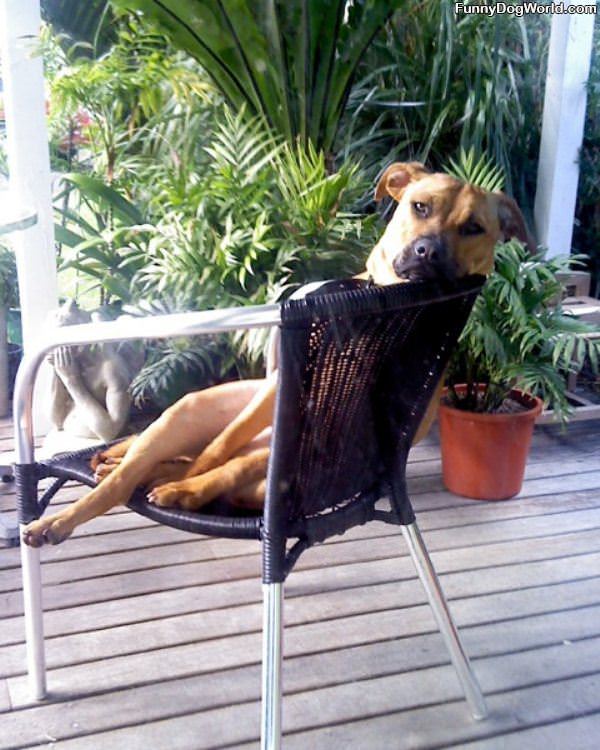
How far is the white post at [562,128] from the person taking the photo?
3.13 meters

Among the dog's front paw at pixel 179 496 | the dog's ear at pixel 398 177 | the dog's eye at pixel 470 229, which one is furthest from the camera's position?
the dog's ear at pixel 398 177

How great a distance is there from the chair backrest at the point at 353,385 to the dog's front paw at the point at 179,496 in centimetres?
18

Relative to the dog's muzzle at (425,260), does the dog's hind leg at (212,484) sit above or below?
below

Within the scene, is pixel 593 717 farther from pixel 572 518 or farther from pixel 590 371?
pixel 590 371

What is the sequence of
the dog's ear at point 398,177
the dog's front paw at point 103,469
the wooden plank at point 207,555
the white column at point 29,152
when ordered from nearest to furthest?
the dog's front paw at point 103,469, the dog's ear at point 398,177, the wooden plank at point 207,555, the white column at point 29,152

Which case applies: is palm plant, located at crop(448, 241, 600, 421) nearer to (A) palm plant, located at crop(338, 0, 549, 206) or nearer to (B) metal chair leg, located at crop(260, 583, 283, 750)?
(A) palm plant, located at crop(338, 0, 549, 206)

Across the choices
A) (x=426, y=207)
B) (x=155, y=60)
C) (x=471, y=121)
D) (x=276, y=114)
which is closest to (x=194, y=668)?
(x=426, y=207)

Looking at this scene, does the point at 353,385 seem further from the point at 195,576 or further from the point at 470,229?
the point at 195,576

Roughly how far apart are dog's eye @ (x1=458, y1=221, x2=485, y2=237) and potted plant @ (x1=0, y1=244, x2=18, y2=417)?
2063 mm

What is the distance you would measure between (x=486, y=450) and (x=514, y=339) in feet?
1.07

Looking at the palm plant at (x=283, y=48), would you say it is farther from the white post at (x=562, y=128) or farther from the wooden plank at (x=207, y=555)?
the wooden plank at (x=207, y=555)

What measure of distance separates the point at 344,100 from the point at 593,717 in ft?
7.30

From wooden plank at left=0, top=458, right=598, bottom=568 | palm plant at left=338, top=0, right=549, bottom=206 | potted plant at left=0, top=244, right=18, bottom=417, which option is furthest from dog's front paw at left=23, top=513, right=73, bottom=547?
palm plant at left=338, top=0, right=549, bottom=206

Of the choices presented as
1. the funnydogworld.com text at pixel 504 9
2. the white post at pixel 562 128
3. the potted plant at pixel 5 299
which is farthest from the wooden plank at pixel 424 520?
the funnydogworld.com text at pixel 504 9
